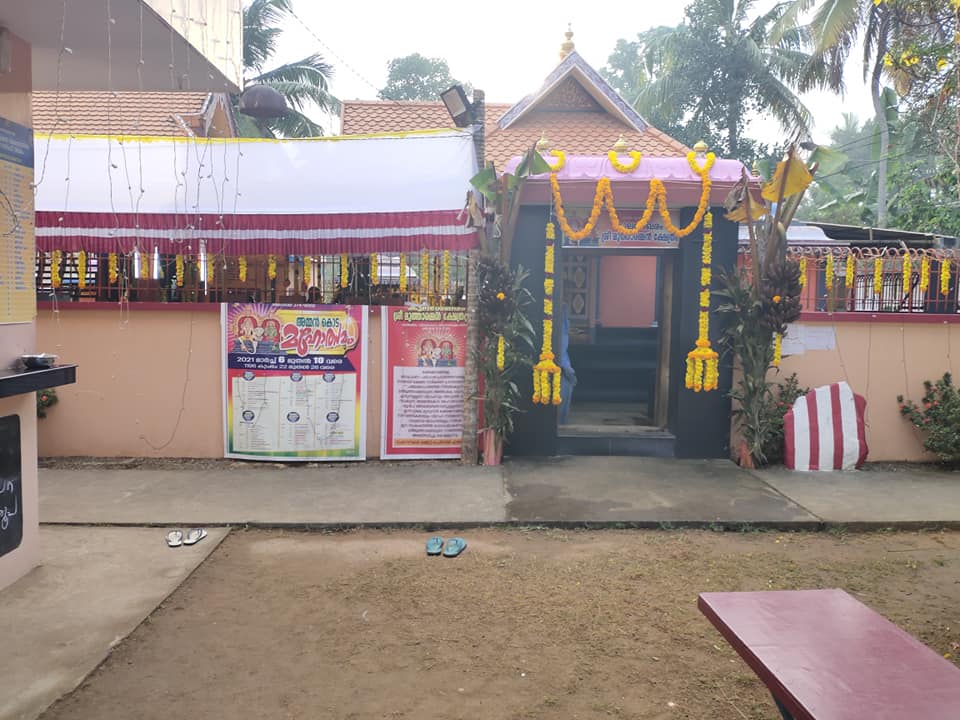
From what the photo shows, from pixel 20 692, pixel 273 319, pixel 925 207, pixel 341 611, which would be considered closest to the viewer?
pixel 20 692

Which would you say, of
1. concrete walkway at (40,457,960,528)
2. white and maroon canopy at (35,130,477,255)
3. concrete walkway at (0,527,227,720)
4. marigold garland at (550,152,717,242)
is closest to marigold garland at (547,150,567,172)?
marigold garland at (550,152,717,242)

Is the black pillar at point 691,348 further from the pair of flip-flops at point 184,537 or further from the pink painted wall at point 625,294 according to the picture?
the pink painted wall at point 625,294

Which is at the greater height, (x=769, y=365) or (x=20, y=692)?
(x=769, y=365)

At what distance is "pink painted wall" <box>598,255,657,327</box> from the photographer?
14.1 metres

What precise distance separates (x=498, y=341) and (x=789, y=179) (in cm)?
322

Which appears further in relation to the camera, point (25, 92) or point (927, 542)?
point (927, 542)

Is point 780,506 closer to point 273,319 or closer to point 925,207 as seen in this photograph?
point 273,319

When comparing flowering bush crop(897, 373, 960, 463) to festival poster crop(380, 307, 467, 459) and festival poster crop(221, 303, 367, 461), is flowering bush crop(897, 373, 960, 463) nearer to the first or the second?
festival poster crop(380, 307, 467, 459)

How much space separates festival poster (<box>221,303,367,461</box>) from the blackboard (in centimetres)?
306

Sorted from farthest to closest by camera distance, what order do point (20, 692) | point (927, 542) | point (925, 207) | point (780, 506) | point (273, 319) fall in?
point (925, 207) → point (273, 319) → point (780, 506) → point (927, 542) → point (20, 692)

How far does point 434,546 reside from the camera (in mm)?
5199

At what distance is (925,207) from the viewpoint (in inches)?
552

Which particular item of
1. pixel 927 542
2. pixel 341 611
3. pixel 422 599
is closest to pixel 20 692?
pixel 341 611

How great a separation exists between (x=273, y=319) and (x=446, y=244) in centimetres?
200
